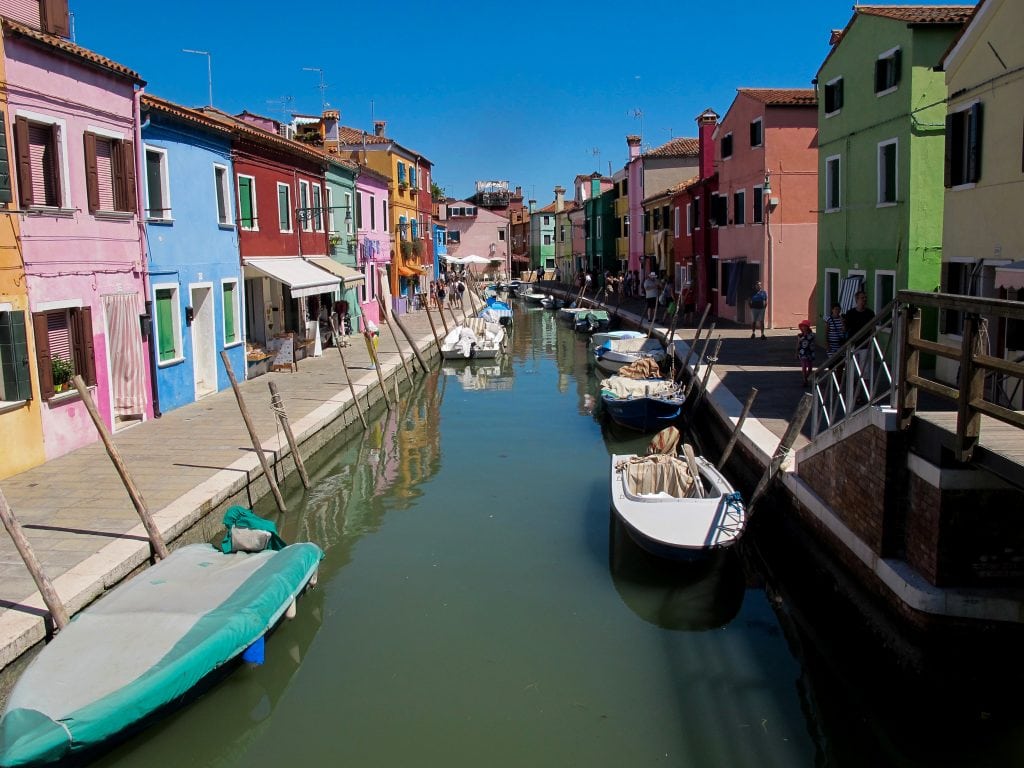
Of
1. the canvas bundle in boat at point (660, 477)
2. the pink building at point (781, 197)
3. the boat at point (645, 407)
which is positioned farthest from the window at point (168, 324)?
the pink building at point (781, 197)

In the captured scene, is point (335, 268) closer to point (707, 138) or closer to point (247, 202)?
point (247, 202)

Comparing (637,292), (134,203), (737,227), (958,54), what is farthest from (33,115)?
(637,292)

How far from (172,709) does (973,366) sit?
21.9 ft

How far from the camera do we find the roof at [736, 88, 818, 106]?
1039 inches

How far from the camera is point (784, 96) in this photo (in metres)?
27.0

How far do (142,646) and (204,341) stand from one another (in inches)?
486

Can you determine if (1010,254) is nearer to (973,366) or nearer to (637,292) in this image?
(973,366)

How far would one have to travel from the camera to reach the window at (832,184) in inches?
850

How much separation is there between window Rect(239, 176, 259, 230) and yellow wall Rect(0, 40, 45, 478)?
8.98 metres

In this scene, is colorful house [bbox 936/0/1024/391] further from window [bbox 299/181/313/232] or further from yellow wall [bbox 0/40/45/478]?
window [bbox 299/181/313/232]

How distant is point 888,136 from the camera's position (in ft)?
60.6

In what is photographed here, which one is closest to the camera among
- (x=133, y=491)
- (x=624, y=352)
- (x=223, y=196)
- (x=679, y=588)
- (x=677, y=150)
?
(x=133, y=491)

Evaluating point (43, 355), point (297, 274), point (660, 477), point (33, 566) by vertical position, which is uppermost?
point (297, 274)

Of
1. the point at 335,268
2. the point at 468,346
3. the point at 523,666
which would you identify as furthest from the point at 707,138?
the point at 523,666
